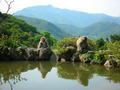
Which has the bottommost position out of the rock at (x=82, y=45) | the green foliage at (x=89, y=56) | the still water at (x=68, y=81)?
the still water at (x=68, y=81)

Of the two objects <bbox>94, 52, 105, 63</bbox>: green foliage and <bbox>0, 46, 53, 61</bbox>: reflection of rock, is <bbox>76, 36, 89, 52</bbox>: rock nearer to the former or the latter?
<bbox>94, 52, 105, 63</bbox>: green foliage

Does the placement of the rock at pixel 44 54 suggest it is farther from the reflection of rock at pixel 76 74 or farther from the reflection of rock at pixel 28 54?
the reflection of rock at pixel 76 74

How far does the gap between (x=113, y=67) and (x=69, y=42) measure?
20.1 feet

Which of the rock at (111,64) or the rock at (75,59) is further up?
the rock at (111,64)

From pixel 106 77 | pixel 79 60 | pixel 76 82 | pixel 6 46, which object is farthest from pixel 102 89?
pixel 6 46

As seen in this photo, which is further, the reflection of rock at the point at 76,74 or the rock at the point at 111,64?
the rock at the point at 111,64

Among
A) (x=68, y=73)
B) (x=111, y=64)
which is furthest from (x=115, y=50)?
(x=68, y=73)

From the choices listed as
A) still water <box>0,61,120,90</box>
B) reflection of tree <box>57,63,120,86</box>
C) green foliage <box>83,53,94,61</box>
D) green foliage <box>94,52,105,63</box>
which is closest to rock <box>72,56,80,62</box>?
green foliage <box>83,53,94,61</box>

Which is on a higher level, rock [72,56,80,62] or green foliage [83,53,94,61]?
green foliage [83,53,94,61]

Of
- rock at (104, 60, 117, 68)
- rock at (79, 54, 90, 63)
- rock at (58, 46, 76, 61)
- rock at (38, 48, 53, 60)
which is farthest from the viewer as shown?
rock at (38, 48, 53, 60)

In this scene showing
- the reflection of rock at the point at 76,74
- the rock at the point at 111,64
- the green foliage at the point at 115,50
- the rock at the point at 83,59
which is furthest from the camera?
the rock at the point at 83,59

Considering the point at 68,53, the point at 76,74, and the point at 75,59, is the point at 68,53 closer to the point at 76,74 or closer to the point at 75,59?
the point at 75,59

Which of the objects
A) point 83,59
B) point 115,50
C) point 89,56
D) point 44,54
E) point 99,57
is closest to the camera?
point 115,50

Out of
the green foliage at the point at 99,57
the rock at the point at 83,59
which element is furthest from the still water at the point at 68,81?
the rock at the point at 83,59
